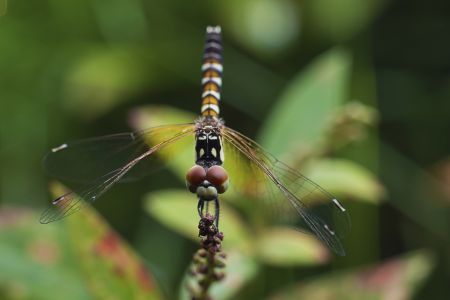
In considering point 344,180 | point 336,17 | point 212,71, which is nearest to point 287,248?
point 344,180

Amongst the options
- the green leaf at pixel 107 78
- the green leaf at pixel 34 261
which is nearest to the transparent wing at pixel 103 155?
the green leaf at pixel 34 261

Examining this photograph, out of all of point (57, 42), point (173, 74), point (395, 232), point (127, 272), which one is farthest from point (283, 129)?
point (57, 42)

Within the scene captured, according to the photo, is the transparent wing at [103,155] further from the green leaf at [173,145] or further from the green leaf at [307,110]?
the green leaf at [307,110]

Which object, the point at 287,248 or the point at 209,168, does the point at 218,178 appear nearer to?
the point at 209,168

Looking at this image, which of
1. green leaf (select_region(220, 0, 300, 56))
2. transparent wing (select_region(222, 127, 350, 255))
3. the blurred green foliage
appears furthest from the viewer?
green leaf (select_region(220, 0, 300, 56))

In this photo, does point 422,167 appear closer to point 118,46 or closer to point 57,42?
point 118,46

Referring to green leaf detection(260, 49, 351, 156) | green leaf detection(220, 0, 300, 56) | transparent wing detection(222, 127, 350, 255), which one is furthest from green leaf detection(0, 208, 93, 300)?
green leaf detection(220, 0, 300, 56)

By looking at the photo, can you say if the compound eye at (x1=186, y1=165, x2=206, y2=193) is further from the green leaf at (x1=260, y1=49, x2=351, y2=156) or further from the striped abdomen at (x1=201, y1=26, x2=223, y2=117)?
the green leaf at (x1=260, y1=49, x2=351, y2=156)
